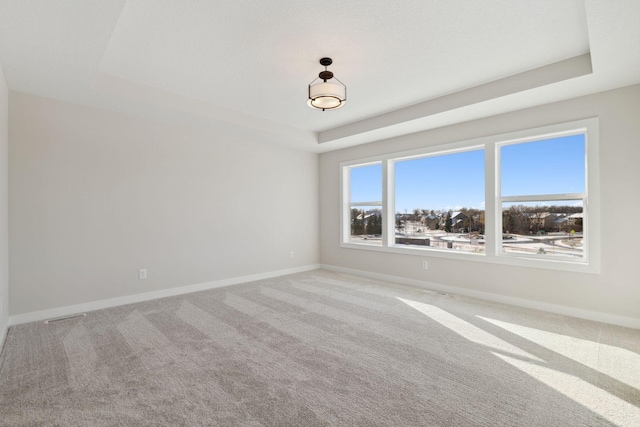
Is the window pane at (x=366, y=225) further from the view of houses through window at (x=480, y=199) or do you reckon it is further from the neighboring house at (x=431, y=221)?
the neighboring house at (x=431, y=221)

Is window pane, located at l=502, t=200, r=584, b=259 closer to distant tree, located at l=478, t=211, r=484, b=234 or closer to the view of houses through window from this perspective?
the view of houses through window

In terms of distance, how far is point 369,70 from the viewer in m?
3.21

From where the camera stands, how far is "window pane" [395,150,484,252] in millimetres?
4438

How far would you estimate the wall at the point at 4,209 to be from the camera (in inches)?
111

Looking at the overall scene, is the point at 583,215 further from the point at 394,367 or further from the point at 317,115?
the point at 317,115

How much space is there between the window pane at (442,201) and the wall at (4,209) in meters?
5.06

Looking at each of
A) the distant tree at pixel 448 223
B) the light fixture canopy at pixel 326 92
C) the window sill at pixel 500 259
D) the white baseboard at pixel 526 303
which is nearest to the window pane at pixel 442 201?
the distant tree at pixel 448 223

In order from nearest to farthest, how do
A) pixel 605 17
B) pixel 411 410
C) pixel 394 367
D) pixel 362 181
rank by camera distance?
pixel 411 410, pixel 605 17, pixel 394 367, pixel 362 181

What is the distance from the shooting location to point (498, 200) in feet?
13.5

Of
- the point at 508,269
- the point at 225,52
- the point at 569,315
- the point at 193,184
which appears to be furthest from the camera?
the point at 193,184

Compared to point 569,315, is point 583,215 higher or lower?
higher

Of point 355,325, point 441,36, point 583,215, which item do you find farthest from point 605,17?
point 355,325

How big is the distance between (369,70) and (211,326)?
315cm

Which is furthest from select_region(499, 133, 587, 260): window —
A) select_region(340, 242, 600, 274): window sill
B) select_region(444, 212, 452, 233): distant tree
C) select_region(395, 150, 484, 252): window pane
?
select_region(444, 212, 452, 233): distant tree
